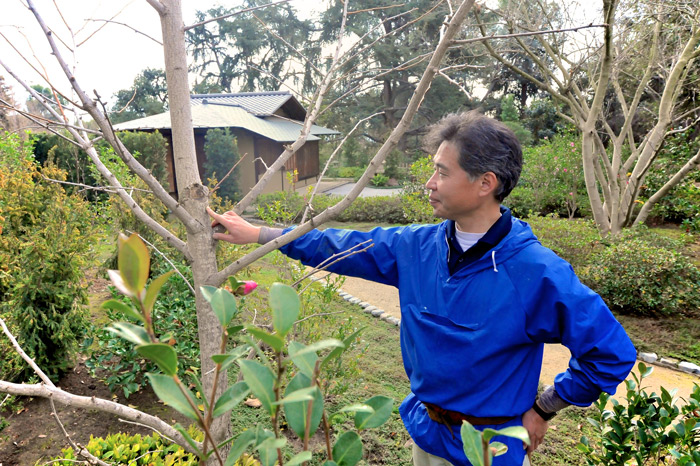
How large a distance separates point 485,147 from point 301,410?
4.35 ft

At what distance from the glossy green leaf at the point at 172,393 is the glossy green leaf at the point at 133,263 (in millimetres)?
109

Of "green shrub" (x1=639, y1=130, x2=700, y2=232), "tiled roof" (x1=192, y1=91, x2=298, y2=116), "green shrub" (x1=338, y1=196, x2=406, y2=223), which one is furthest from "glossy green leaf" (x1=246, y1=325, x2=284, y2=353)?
"tiled roof" (x1=192, y1=91, x2=298, y2=116)

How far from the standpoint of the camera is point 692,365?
13.7ft

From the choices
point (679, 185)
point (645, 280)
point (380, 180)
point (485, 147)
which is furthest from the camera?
point (380, 180)

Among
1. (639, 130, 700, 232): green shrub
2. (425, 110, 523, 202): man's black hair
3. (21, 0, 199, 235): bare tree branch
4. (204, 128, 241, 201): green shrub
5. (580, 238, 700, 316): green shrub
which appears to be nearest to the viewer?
(21, 0, 199, 235): bare tree branch

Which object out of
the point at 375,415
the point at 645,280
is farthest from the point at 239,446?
the point at 645,280

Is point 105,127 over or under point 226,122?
under

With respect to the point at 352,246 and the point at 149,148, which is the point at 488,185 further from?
the point at 149,148

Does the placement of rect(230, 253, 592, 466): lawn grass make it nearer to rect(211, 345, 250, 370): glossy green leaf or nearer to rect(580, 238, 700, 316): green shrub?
rect(211, 345, 250, 370): glossy green leaf

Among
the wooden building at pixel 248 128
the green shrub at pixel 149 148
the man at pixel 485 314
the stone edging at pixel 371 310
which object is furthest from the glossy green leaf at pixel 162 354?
the wooden building at pixel 248 128

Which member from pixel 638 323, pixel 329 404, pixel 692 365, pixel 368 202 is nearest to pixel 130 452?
pixel 329 404

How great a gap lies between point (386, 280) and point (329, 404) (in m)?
1.89

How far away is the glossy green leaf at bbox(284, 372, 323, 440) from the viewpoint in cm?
51

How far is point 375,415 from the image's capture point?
1.94ft
